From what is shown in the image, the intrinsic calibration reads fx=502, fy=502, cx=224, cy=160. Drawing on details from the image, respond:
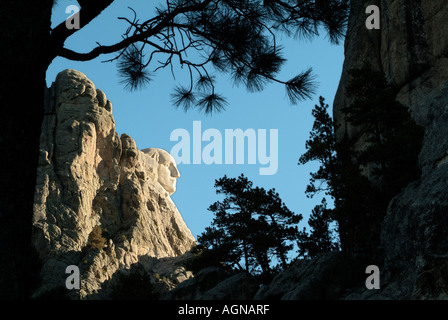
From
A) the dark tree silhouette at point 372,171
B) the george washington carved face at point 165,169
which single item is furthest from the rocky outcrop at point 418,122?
the george washington carved face at point 165,169

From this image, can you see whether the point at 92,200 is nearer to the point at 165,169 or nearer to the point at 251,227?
the point at 165,169

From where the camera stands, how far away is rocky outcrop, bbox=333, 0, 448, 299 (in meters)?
9.09

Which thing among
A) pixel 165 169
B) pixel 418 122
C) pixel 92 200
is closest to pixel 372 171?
pixel 418 122

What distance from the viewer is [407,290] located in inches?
459

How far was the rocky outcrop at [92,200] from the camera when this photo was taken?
51406 millimetres

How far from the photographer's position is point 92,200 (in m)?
60.4

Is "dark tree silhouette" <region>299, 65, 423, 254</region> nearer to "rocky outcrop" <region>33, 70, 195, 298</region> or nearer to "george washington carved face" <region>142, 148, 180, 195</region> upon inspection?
"rocky outcrop" <region>33, 70, 195, 298</region>

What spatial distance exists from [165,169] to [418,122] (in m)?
62.9

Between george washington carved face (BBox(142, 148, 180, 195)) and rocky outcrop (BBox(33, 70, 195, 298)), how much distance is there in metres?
9.82

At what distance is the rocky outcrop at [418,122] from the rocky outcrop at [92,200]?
31.5 metres

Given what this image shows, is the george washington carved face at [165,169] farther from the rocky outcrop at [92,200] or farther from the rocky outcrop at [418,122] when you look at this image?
the rocky outcrop at [418,122]

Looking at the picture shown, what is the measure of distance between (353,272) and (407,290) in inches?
190

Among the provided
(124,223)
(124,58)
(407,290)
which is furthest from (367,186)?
(124,223)
